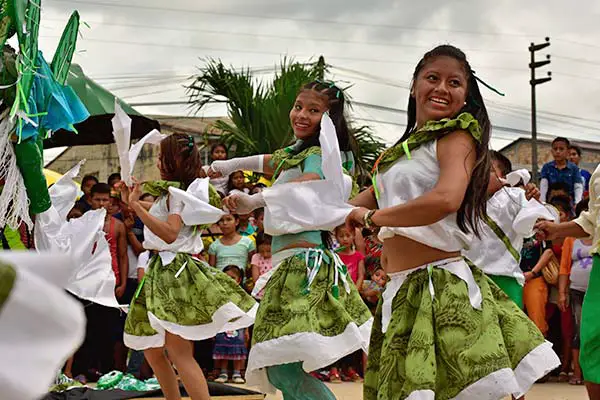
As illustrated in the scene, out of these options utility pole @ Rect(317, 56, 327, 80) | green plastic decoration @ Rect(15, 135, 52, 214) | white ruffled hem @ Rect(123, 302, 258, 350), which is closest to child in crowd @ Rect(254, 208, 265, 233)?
white ruffled hem @ Rect(123, 302, 258, 350)

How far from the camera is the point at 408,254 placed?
3.62 meters

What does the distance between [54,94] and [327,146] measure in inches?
53.7

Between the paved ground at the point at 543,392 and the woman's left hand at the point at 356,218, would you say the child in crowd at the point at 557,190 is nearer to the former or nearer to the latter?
the paved ground at the point at 543,392

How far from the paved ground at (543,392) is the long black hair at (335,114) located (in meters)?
2.99

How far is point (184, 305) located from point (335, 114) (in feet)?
5.51

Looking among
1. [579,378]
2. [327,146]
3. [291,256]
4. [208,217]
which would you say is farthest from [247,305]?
[579,378]

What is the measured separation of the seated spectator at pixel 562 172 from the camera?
10.4 meters

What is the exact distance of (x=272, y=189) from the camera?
4234mm

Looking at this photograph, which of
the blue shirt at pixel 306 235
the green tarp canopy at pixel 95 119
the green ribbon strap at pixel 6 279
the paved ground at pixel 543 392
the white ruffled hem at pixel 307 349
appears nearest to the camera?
the green ribbon strap at pixel 6 279

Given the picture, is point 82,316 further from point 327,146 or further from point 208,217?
point 208,217

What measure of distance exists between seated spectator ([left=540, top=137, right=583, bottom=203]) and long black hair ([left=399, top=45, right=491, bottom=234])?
686cm

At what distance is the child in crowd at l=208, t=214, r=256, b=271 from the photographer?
924 cm

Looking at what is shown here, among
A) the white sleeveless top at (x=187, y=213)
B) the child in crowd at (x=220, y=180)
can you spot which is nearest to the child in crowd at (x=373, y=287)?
the child in crowd at (x=220, y=180)

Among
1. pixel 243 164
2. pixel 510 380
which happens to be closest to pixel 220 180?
pixel 243 164
